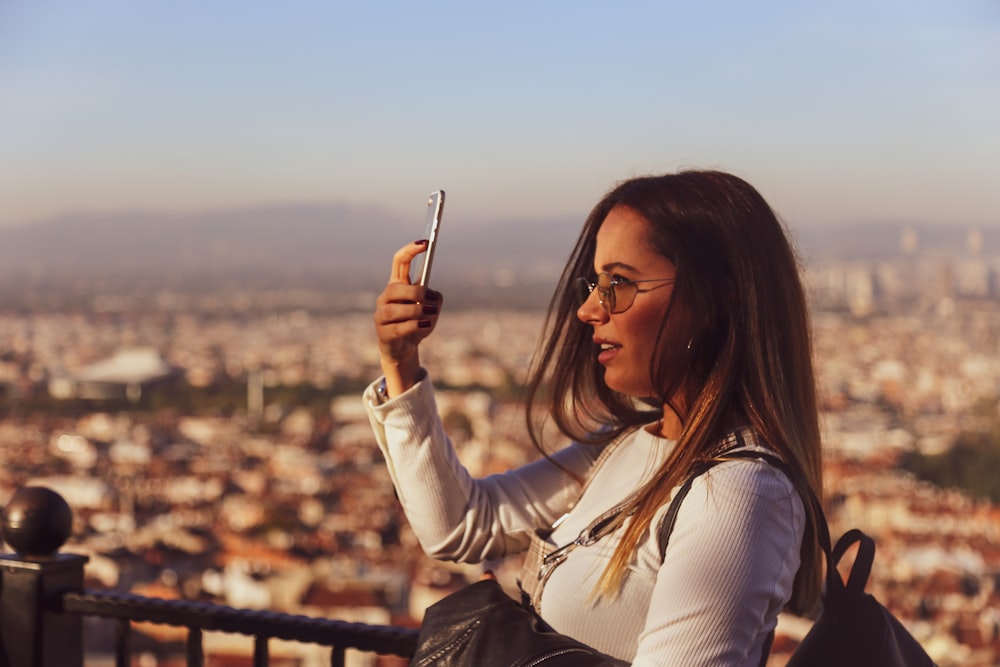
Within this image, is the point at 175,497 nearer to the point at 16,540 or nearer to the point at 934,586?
the point at 934,586

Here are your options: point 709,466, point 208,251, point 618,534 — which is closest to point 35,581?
point 618,534

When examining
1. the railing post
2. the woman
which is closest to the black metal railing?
the railing post

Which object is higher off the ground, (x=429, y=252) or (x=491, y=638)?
(x=429, y=252)

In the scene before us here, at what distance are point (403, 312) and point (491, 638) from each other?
0.39 metres

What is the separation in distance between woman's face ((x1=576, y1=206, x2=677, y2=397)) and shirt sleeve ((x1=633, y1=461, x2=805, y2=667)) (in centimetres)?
22

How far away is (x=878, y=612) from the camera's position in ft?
3.66

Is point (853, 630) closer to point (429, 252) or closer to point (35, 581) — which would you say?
point (429, 252)

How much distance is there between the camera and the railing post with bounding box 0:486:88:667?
202 centimetres

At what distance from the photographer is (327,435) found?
97.1ft

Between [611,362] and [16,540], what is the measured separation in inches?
50.0

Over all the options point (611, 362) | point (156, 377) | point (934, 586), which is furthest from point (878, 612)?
point (156, 377)

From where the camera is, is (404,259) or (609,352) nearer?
(609,352)

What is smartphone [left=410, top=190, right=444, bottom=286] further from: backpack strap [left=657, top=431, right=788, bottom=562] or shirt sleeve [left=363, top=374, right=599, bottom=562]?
backpack strap [left=657, top=431, right=788, bottom=562]

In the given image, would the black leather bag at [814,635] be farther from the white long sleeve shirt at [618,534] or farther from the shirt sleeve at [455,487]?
the shirt sleeve at [455,487]
